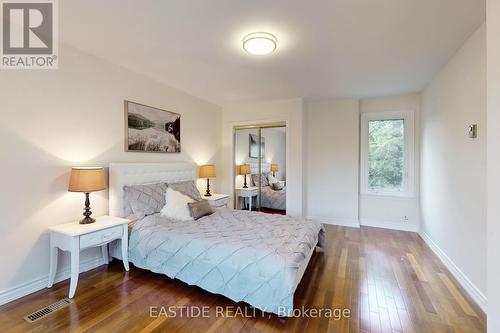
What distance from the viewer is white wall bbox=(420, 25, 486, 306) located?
2148 mm

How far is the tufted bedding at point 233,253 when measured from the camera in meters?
1.92

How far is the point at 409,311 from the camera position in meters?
2.00

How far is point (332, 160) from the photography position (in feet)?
15.8

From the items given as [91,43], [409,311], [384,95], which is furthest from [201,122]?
[409,311]

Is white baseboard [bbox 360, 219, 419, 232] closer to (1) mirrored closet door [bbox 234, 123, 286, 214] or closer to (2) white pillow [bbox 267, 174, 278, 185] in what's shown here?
(1) mirrored closet door [bbox 234, 123, 286, 214]

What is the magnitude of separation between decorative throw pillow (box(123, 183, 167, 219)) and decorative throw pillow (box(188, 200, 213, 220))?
40cm

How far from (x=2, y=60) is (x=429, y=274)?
16.0 ft

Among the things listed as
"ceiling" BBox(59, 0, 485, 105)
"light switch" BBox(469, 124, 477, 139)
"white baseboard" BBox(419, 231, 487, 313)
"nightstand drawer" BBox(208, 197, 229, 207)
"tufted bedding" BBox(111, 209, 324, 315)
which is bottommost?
"white baseboard" BBox(419, 231, 487, 313)

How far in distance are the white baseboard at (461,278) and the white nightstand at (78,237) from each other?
11.6ft

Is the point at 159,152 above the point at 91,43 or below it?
below

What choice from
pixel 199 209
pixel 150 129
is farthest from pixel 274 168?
pixel 150 129

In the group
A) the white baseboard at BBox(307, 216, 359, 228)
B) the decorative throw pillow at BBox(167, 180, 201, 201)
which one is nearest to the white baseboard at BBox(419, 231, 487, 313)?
the white baseboard at BBox(307, 216, 359, 228)

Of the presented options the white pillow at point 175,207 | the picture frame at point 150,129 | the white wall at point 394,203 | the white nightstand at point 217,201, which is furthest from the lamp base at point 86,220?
the white wall at point 394,203

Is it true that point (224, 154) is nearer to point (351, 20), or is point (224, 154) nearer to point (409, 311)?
point (351, 20)
